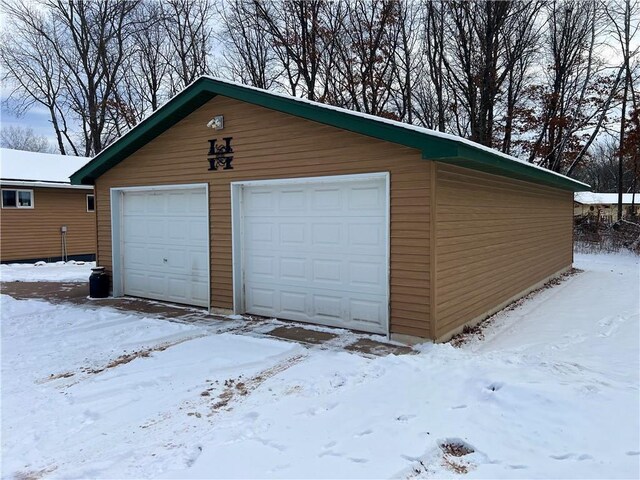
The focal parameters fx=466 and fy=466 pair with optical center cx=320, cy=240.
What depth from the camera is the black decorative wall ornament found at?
24.8ft

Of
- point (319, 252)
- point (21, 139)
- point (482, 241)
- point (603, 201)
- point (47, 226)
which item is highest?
point (21, 139)

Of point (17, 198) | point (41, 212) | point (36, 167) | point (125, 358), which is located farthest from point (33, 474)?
point (36, 167)

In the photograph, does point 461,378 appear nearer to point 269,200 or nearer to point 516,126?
point 269,200

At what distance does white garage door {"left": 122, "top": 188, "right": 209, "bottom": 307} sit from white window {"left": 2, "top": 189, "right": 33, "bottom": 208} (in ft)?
27.9

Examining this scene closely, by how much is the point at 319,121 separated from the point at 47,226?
13733 millimetres

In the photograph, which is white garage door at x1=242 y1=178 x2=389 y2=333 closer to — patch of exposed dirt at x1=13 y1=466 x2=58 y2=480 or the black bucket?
the black bucket

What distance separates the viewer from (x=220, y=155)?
303 inches

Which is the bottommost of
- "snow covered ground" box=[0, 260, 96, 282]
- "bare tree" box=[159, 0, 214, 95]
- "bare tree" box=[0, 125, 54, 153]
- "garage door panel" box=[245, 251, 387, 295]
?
"snow covered ground" box=[0, 260, 96, 282]

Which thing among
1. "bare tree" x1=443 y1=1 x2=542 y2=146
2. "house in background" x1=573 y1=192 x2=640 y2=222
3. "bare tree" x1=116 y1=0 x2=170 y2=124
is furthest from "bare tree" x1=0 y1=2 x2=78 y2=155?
"house in background" x1=573 y1=192 x2=640 y2=222

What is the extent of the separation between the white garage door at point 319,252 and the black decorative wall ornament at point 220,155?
0.53m

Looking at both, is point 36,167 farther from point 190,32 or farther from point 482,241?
point 482,241

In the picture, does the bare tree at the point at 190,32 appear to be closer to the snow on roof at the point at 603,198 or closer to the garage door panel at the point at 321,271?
the garage door panel at the point at 321,271

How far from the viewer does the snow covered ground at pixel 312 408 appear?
3.16m

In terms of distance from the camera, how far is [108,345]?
239 inches
